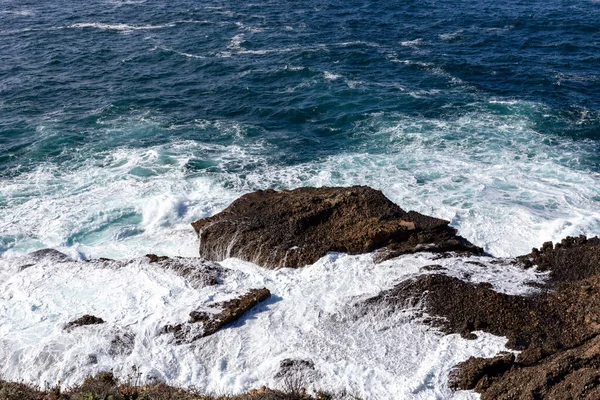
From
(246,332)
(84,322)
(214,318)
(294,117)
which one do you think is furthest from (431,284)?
(294,117)

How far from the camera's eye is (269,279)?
21672 mm

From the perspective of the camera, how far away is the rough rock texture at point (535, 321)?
15406 millimetres

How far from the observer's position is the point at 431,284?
19750 mm

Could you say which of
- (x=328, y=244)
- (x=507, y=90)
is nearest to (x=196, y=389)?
(x=328, y=244)

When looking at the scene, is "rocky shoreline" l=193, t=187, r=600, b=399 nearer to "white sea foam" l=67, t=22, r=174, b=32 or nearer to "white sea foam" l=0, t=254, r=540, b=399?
"white sea foam" l=0, t=254, r=540, b=399

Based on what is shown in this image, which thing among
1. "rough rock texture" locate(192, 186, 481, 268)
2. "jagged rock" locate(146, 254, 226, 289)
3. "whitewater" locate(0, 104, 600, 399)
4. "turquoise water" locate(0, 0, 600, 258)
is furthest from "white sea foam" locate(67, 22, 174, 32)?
"jagged rock" locate(146, 254, 226, 289)

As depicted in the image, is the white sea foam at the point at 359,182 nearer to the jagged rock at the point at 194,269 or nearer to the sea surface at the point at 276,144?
the sea surface at the point at 276,144

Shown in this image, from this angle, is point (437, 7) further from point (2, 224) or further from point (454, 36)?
point (2, 224)

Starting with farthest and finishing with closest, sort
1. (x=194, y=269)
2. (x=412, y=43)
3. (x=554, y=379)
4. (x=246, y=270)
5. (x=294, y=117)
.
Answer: (x=412, y=43), (x=294, y=117), (x=246, y=270), (x=194, y=269), (x=554, y=379)

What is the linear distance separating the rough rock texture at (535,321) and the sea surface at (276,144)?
2.48 ft

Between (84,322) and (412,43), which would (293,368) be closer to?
(84,322)

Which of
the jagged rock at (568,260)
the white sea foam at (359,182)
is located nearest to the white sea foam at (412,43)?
the white sea foam at (359,182)

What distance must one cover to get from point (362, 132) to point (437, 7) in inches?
1311

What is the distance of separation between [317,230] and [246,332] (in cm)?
596
